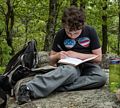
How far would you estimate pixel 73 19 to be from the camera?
4973 millimetres

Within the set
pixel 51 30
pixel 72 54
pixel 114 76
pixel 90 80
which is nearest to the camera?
pixel 114 76

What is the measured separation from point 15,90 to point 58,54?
33.4 inches

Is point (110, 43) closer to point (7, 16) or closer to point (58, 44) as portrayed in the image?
point (7, 16)

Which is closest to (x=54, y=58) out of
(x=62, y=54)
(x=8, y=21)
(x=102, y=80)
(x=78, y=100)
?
(x=62, y=54)

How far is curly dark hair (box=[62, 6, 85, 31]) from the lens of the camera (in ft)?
16.3

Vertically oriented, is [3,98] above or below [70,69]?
below

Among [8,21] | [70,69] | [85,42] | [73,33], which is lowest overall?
[8,21]

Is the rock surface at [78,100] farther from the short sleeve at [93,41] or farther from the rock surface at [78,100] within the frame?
the short sleeve at [93,41]

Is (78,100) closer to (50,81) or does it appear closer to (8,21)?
(50,81)

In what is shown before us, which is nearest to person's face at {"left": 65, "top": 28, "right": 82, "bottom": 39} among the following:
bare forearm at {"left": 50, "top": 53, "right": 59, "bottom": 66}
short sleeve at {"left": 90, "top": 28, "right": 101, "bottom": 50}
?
short sleeve at {"left": 90, "top": 28, "right": 101, "bottom": 50}

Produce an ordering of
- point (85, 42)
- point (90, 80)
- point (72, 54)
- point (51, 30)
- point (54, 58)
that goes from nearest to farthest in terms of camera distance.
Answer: point (90, 80) → point (72, 54) → point (85, 42) → point (54, 58) → point (51, 30)

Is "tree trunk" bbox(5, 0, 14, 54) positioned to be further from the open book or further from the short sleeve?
the open book

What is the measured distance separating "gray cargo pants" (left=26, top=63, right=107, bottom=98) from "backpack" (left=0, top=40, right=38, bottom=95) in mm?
640

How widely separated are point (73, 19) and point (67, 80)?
35.4 inches
